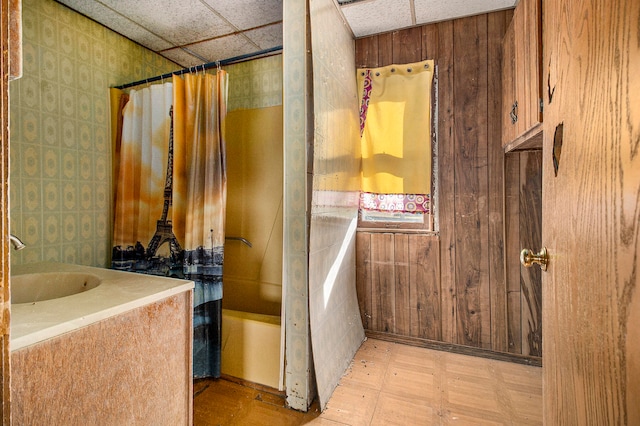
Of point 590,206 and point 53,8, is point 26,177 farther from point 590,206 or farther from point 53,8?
point 590,206

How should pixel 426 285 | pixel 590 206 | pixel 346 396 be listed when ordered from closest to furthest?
pixel 590 206
pixel 346 396
pixel 426 285

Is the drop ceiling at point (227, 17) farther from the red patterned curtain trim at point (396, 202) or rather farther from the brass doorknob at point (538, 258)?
the brass doorknob at point (538, 258)

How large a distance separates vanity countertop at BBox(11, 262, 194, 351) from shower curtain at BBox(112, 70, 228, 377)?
26.1 inches

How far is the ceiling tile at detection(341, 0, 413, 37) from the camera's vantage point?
2156 millimetres

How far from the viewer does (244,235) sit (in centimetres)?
251

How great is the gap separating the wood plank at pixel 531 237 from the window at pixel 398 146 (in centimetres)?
61

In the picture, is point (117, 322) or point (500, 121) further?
point (500, 121)

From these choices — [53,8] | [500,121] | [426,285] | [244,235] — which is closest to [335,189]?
[244,235]

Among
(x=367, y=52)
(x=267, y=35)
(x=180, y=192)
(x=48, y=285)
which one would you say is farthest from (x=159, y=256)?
(x=367, y=52)

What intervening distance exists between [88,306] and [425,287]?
85.1 inches

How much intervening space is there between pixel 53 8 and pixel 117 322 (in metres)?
2.18

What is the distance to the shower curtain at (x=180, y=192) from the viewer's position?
1962 millimetres

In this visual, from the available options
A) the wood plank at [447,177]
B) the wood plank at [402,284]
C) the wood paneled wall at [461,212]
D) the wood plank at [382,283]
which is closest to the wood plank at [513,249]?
the wood paneled wall at [461,212]

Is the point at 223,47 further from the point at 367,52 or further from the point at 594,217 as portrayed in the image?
the point at 594,217
